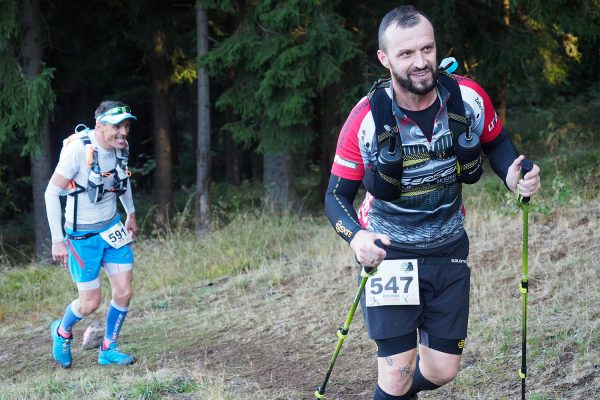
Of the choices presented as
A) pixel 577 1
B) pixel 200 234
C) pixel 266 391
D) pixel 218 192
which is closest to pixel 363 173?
pixel 266 391

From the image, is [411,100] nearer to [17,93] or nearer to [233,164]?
[17,93]

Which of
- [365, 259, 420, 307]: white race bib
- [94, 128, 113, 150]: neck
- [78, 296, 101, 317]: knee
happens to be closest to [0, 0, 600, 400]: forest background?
[78, 296, 101, 317]: knee

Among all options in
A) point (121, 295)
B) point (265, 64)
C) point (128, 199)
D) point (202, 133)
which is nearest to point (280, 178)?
point (202, 133)

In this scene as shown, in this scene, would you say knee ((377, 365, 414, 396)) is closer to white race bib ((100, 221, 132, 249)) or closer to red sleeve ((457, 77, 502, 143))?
red sleeve ((457, 77, 502, 143))

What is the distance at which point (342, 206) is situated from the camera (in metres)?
4.18

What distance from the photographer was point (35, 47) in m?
14.5

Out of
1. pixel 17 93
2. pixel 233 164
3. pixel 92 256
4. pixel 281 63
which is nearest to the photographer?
pixel 92 256

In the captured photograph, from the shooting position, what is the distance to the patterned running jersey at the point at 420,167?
409 cm

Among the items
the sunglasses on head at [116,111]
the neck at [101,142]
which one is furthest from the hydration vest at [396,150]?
the neck at [101,142]

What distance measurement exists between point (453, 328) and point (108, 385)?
114 inches

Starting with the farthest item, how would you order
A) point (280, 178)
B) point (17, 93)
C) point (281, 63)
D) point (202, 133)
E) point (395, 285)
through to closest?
point (280, 178)
point (202, 133)
point (17, 93)
point (281, 63)
point (395, 285)

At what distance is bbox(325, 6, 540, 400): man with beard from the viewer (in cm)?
404

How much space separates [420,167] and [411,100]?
337 mm

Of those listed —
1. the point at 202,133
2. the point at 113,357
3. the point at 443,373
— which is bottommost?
the point at 113,357
